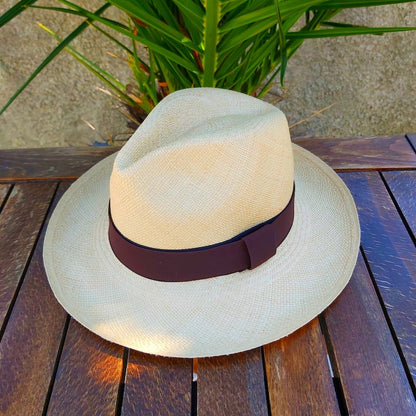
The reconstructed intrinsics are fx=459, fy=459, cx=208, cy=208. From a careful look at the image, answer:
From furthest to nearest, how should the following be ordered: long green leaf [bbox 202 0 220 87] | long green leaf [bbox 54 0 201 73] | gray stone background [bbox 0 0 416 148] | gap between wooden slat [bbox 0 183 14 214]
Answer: gray stone background [bbox 0 0 416 148] < gap between wooden slat [bbox 0 183 14 214] < long green leaf [bbox 54 0 201 73] < long green leaf [bbox 202 0 220 87]

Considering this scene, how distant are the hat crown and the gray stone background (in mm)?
997

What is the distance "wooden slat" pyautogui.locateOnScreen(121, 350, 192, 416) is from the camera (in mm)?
746

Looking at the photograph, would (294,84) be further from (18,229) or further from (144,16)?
(18,229)

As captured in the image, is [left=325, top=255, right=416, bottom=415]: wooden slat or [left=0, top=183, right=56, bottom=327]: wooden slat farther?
[left=0, top=183, right=56, bottom=327]: wooden slat

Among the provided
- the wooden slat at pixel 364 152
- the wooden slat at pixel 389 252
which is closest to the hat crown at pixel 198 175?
the wooden slat at pixel 389 252

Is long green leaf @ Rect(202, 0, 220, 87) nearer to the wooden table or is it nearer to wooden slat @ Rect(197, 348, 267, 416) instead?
the wooden table

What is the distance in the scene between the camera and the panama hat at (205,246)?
2.44ft

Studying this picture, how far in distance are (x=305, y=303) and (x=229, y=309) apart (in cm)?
14

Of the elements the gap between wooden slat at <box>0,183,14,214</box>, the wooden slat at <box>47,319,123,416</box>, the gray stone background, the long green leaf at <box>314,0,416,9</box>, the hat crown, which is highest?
the long green leaf at <box>314,0,416,9</box>

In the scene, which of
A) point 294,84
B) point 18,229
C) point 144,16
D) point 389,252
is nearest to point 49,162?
point 18,229

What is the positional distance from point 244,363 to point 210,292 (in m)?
0.13

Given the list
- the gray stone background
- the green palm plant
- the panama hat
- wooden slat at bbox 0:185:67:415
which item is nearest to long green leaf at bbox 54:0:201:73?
the green palm plant

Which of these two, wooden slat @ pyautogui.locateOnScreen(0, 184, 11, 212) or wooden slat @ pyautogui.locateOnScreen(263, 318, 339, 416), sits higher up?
wooden slat @ pyautogui.locateOnScreen(0, 184, 11, 212)

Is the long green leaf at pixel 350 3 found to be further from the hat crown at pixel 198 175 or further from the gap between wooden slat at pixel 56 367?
the gap between wooden slat at pixel 56 367
